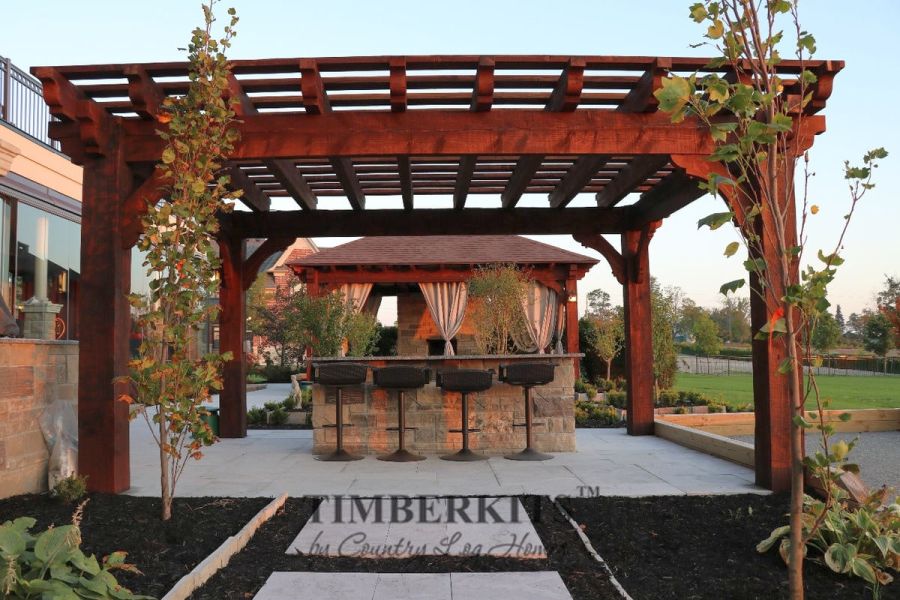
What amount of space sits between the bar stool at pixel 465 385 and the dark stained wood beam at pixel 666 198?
2731 millimetres

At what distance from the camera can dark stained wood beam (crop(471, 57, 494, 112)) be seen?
502 cm

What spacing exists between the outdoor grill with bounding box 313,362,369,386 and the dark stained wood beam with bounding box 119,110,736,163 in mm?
2390

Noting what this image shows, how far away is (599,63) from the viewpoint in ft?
16.8

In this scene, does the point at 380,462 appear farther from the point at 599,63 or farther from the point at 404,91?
the point at 599,63

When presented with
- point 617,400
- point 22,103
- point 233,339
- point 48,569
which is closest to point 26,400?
point 48,569

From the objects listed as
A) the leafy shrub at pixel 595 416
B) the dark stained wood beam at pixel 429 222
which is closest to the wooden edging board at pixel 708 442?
the leafy shrub at pixel 595 416

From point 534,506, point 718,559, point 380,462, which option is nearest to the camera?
point 718,559

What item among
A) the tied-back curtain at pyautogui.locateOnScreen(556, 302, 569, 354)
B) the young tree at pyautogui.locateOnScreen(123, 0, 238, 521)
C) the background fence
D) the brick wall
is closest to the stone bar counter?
the young tree at pyautogui.locateOnScreen(123, 0, 238, 521)

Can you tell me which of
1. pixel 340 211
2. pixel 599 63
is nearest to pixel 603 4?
pixel 599 63

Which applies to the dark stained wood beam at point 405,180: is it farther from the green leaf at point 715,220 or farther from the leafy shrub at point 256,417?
the leafy shrub at point 256,417

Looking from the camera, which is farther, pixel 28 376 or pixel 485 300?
pixel 485 300

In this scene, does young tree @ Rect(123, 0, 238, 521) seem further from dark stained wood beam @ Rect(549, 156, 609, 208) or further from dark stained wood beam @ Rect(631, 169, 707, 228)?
dark stained wood beam @ Rect(631, 169, 707, 228)

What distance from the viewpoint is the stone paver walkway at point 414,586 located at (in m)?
3.20

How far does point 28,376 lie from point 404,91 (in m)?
3.61
